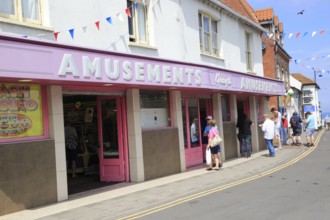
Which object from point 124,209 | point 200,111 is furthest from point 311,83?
point 124,209

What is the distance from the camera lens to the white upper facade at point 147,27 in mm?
8625

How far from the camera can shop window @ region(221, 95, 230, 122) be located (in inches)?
668

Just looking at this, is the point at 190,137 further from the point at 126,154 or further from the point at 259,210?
the point at 259,210

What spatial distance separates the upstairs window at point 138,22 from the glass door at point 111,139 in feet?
6.59

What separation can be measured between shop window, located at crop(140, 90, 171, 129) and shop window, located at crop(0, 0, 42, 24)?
4100mm

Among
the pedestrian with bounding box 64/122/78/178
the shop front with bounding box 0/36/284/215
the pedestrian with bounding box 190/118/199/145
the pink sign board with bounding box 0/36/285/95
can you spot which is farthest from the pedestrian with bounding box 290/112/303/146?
the pedestrian with bounding box 64/122/78/178

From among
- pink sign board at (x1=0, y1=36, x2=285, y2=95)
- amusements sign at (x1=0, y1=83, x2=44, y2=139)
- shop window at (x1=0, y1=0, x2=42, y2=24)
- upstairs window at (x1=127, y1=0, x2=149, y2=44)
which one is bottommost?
amusements sign at (x1=0, y1=83, x2=44, y2=139)

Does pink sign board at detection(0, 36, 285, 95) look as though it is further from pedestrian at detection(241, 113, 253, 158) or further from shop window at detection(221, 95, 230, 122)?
shop window at detection(221, 95, 230, 122)

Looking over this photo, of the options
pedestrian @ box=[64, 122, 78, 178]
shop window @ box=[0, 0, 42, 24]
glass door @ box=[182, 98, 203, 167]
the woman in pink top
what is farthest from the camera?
glass door @ box=[182, 98, 203, 167]

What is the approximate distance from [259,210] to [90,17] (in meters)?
6.13

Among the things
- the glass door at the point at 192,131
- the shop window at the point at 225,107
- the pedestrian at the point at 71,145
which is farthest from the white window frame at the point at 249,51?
the pedestrian at the point at 71,145

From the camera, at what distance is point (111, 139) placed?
37.8 feet

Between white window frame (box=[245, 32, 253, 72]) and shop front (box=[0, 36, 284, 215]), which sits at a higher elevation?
white window frame (box=[245, 32, 253, 72])

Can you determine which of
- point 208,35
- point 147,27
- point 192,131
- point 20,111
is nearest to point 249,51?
point 208,35
